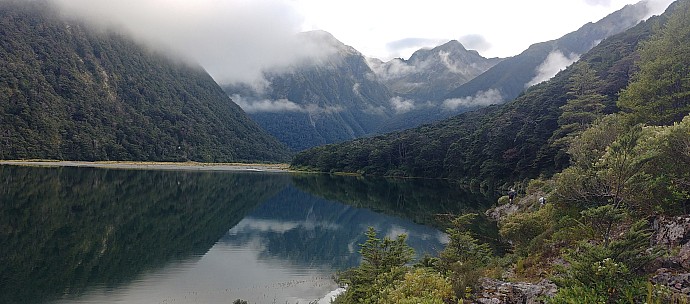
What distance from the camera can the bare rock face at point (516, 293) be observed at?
37.1 ft

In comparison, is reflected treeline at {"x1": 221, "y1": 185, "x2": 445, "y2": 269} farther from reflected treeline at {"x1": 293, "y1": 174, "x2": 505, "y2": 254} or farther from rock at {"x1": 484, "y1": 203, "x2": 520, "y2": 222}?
rock at {"x1": 484, "y1": 203, "x2": 520, "y2": 222}

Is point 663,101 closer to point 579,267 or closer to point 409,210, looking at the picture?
point 579,267

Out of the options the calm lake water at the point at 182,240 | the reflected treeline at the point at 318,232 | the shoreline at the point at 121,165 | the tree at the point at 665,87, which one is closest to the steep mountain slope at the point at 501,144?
the calm lake water at the point at 182,240

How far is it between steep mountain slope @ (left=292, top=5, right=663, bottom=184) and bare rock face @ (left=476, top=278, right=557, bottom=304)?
4657cm

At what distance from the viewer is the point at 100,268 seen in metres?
23.7

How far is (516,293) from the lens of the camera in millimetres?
Result: 11922

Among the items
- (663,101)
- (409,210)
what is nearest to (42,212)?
(409,210)

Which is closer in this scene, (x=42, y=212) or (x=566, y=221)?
(x=566, y=221)

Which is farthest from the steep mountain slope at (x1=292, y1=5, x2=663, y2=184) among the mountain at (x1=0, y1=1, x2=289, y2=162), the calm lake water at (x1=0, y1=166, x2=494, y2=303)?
the mountain at (x1=0, y1=1, x2=289, y2=162)

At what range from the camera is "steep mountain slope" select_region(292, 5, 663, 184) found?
66.4 m

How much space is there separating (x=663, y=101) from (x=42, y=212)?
1915 inches

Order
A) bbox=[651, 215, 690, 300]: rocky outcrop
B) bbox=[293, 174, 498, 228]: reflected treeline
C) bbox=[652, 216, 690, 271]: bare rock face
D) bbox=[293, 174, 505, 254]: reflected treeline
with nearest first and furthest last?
bbox=[651, 215, 690, 300]: rocky outcrop → bbox=[652, 216, 690, 271]: bare rock face → bbox=[293, 174, 505, 254]: reflected treeline → bbox=[293, 174, 498, 228]: reflected treeline

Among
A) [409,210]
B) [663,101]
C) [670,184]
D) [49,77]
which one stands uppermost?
[49,77]

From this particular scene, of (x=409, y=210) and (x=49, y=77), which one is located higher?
(x=49, y=77)
